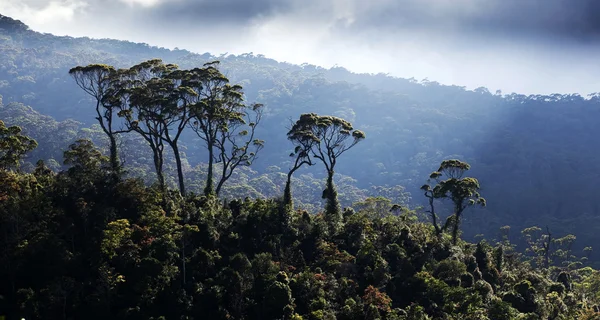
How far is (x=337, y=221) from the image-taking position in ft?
117

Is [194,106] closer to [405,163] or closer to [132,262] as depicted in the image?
[132,262]

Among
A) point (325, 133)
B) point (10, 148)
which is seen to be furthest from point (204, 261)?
point (325, 133)

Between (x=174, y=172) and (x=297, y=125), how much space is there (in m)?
98.7

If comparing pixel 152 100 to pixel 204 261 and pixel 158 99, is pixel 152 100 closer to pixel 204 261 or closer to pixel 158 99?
pixel 158 99

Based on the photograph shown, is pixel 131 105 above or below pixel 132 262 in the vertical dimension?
above

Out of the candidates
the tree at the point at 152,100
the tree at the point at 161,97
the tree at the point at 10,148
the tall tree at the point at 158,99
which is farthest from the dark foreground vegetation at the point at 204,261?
the tree at the point at 161,97

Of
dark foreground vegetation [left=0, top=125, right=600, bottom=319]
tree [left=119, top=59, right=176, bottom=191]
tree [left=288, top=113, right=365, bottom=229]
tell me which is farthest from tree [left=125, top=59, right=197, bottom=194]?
tree [left=288, top=113, right=365, bottom=229]

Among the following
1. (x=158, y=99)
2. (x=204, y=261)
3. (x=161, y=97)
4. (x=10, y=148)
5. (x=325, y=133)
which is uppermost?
(x=161, y=97)

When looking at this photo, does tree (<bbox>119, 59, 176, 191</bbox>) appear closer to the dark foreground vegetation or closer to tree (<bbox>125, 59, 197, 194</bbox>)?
tree (<bbox>125, 59, 197, 194</bbox>)

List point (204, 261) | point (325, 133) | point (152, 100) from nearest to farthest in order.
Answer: point (204, 261) → point (152, 100) → point (325, 133)

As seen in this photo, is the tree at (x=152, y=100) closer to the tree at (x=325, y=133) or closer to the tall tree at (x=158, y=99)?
the tall tree at (x=158, y=99)

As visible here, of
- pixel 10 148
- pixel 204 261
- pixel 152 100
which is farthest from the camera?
pixel 152 100

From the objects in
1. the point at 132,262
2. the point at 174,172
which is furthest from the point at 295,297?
the point at 174,172

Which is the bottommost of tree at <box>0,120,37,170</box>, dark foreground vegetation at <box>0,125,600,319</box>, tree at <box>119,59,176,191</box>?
dark foreground vegetation at <box>0,125,600,319</box>
